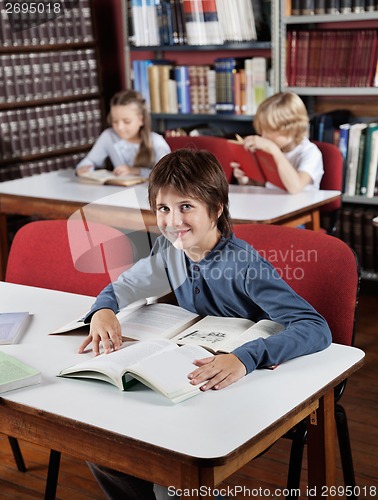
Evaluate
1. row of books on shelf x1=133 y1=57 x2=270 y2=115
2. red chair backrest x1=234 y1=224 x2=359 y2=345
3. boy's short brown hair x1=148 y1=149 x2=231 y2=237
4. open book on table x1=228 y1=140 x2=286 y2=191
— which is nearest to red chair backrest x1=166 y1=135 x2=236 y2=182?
open book on table x1=228 y1=140 x2=286 y2=191

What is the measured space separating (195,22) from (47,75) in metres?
0.97

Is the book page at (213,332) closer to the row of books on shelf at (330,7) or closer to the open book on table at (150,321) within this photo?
the open book on table at (150,321)

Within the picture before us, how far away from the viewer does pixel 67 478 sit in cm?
240

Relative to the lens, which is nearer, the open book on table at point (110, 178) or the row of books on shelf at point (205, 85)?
the open book on table at point (110, 178)

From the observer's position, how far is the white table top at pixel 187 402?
1.28 meters

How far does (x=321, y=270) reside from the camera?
195 centimetres

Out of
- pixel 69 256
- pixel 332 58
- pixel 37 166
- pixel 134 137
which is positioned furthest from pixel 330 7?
pixel 69 256

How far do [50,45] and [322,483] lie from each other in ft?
12.7

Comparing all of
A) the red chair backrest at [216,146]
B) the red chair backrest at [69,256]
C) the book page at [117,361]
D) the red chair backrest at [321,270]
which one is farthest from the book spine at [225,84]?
the book page at [117,361]

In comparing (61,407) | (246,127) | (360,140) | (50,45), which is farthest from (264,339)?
(50,45)

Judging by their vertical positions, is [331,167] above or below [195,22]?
below

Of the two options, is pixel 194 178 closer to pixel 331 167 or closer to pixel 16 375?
pixel 16 375

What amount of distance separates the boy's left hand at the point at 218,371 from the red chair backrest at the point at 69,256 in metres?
0.69

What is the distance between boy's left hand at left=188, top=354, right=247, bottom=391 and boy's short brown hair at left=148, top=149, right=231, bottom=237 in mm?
471
